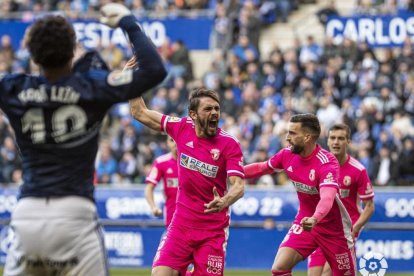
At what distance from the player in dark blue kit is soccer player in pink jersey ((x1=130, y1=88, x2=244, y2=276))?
11.7 ft

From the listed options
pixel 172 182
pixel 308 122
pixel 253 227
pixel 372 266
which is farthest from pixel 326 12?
pixel 308 122

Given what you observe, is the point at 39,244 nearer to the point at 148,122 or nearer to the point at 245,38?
the point at 148,122

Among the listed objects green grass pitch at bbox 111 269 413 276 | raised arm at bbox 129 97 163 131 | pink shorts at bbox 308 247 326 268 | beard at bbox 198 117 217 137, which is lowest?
green grass pitch at bbox 111 269 413 276

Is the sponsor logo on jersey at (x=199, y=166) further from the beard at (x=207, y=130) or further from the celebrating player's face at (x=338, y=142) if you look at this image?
the celebrating player's face at (x=338, y=142)

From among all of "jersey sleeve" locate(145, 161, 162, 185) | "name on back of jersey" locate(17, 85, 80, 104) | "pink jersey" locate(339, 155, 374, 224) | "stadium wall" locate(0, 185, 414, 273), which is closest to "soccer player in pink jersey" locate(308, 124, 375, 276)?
"pink jersey" locate(339, 155, 374, 224)

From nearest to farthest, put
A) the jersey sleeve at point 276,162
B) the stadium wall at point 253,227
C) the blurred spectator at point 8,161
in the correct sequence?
the jersey sleeve at point 276,162 < the stadium wall at point 253,227 < the blurred spectator at point 8,161

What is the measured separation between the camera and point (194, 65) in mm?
29234

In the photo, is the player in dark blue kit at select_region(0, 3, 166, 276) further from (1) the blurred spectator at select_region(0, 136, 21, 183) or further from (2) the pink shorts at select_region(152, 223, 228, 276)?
(1) the blurred spectator at select_region(0, 136, 21, 183)

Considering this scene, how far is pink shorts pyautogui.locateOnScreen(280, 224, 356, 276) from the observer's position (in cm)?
1104

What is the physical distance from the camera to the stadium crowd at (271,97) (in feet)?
71.7

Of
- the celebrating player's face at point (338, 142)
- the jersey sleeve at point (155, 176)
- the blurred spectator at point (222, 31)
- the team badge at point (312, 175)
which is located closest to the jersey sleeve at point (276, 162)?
the team badge at point (312, 175)

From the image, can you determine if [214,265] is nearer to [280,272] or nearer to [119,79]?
[280,272]

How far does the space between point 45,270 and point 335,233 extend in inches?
207

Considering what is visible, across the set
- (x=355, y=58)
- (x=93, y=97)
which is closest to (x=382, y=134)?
(x=355, y=58)
